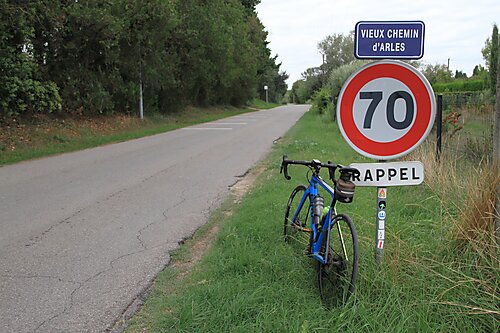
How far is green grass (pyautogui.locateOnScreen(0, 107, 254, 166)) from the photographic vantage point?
1305cm

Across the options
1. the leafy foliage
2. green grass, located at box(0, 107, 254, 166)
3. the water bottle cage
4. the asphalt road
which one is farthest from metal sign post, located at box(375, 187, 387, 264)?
the leafy foliage

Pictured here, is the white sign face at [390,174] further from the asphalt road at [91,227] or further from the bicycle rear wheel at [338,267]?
the asphalt road at [91,227]

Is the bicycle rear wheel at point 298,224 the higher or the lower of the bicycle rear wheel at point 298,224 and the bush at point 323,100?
the lower

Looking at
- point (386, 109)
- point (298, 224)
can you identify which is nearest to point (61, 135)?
point (298, 224)

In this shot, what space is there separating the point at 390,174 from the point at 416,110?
50 centimetres

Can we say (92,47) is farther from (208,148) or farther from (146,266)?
(146,266)

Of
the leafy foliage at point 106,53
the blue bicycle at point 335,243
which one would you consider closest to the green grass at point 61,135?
the leafy foliage at point 106,53

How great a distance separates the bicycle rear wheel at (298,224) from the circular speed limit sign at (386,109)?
1.29 meters

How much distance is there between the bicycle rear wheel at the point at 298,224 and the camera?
14.9 ft

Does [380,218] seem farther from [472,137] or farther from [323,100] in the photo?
[323,100]

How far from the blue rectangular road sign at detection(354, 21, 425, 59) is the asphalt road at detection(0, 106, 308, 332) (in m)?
2.80

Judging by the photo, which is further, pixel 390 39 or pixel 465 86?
pixel 465 86

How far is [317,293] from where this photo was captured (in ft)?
11.7

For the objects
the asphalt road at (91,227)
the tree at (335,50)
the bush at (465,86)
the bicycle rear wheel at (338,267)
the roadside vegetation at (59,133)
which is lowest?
the asphalt road at (91,227)
